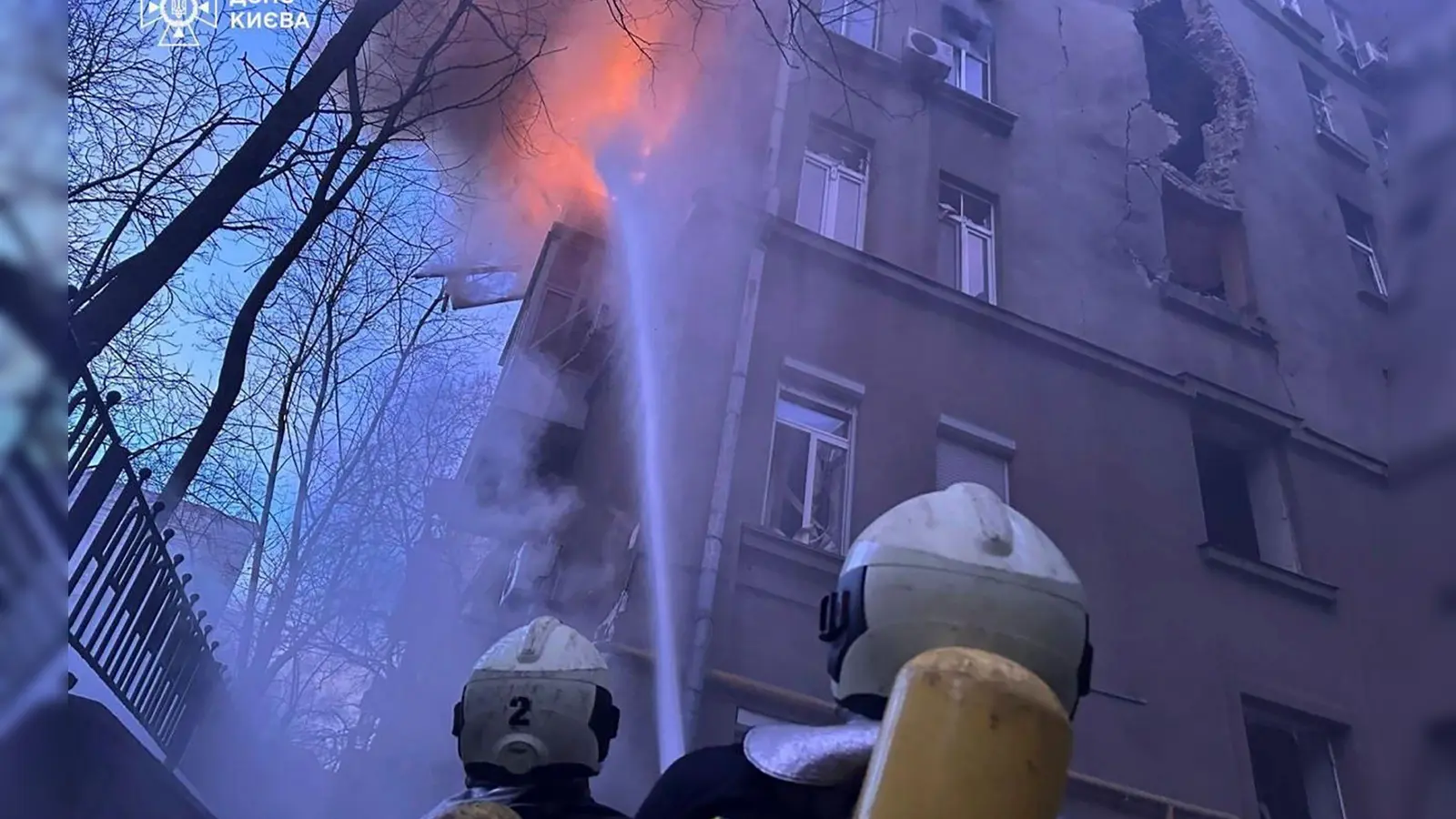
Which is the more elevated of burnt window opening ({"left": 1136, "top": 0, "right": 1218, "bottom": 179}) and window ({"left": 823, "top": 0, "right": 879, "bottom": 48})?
burnt window opening ({"left": 1136, "top": 0, "right": 1218, "bottom": 179})

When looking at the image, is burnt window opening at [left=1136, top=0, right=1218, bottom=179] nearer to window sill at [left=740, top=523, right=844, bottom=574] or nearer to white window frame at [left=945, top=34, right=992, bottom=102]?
white window frame at [left=945, top=34, right=992, bottom=102]

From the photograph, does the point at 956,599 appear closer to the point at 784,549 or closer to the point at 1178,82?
the point at 784,549

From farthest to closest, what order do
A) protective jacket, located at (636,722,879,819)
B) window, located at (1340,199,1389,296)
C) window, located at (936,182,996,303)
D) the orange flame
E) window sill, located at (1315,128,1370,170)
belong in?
window sill, located at (1315,128,1370,170)
the orange flame
window, located at (1340,199,1389,296)
window, located at (936,182,996,303)
protective jacket, located at (636,722,879,819)

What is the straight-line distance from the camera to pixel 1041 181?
20.5ft

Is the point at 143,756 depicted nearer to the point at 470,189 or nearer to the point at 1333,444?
the point at 470,189

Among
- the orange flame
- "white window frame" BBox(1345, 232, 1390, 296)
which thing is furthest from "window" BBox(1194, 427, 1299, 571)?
the orange flame

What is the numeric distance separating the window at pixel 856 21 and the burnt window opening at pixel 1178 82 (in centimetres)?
215

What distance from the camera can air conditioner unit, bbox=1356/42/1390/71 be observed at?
21.3 ft

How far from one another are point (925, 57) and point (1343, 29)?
13.6 ft

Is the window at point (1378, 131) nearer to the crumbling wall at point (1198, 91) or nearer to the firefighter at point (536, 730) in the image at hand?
the crumbling wall at point (1198, 91)

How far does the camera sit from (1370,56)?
278 inches

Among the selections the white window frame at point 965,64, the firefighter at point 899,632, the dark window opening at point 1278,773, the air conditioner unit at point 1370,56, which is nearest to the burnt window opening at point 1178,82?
the air conditioner unit at point 1370,56

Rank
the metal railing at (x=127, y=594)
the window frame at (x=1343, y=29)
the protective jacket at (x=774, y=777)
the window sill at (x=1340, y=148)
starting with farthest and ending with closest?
the window frame at (x=1343, y=29) < the window sill at (x=1340, y=148) < the metal railing at (x=127, y=594) < the protective jacket at (x=774, y=777)

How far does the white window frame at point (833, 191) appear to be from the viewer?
538 cm
